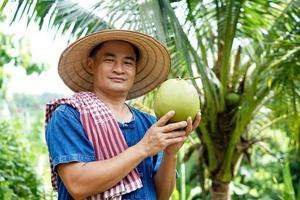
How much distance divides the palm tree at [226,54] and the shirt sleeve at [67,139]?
3.76 feet

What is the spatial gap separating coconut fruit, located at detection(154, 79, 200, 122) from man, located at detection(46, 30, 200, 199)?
0.03 m

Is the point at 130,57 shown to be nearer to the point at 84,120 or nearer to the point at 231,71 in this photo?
the point at 84,120

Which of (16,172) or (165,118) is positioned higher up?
(165,118)

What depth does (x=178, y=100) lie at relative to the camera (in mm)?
1518

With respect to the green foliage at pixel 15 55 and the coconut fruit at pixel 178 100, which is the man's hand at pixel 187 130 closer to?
the coconut fruit at pixel 178 100

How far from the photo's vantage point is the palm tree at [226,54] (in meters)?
3.02

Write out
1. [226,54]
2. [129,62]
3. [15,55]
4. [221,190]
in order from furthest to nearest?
[15,55]
[221,190]
[226,54]
[129,62]

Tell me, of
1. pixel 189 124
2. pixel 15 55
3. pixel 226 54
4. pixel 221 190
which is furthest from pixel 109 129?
pixel 15 55

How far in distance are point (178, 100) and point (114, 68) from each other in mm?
244

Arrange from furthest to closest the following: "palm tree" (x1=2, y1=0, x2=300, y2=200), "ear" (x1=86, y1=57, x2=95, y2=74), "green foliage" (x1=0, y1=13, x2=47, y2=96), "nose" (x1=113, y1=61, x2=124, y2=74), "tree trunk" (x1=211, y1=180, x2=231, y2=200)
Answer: "green foliage" (x1=0, y1=13, x2=47, y2=96), "tree trunk" (x1=211, y1=180, x2=231, y2=200), "palm tree" (x1=2, y1=0, x2=300, y2=200), "ear" (x1=86, y1=57, x2=95, y2=74), "nose" (x1=113, y1=61, x2=124, y2=74)

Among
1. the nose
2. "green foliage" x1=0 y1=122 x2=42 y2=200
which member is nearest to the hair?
the nose

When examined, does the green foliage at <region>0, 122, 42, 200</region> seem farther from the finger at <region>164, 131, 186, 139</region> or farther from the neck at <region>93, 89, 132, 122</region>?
the finger at <region>164, 131, 186, 139</region>

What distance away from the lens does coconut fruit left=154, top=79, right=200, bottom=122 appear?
1.52 m

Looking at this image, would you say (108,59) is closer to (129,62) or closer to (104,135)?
(129,62)
